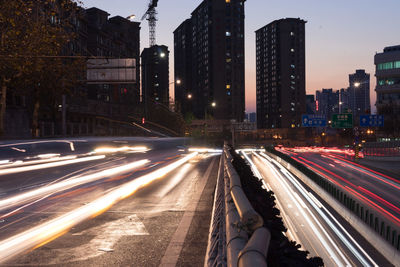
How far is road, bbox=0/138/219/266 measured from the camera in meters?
5.98

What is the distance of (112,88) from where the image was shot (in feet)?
308

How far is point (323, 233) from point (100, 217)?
17.9ft

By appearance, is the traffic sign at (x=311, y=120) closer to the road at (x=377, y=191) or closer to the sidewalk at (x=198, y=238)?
the road at (x=377, y=191)

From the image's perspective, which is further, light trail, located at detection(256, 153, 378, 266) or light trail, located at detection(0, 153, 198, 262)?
light trail, located at detection(256, 153, 378, 266)

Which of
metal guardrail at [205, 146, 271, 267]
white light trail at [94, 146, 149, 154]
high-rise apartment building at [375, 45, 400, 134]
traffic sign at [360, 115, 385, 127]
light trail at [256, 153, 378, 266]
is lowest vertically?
light trail at [256, 153, 378, 266]

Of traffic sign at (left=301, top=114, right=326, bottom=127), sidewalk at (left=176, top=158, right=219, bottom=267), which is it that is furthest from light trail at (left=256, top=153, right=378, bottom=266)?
traffic sign at (left=301, top=114, right=326, bottom=127)

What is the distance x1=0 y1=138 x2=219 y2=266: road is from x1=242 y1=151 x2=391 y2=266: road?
2.43 metres

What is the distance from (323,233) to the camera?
911 cm

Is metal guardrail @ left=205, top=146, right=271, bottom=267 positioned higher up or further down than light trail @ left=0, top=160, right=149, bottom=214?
higher up

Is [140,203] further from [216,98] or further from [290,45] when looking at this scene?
[290,45]

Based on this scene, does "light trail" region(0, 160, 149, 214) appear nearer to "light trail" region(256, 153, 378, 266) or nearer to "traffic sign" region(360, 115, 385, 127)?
"light trail" region(256, 153, 378, 266)

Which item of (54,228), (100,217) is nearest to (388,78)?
(100,217)

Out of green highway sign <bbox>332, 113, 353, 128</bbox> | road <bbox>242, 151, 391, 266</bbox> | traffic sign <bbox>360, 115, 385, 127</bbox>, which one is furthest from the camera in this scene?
green highway sign <bbox>332, 113, 353, 128</bbox>

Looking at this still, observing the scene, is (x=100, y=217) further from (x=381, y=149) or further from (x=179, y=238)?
(x=381, y=149)
